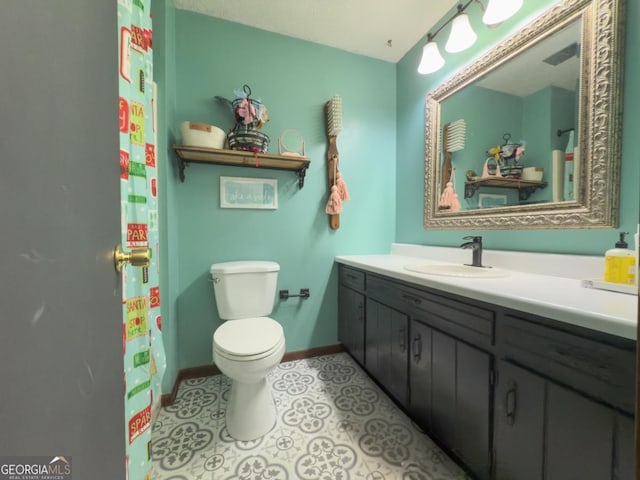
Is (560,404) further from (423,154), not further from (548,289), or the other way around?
(423,154)

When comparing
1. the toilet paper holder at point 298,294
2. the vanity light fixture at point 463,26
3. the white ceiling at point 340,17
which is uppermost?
the white ceiling at point 340,17

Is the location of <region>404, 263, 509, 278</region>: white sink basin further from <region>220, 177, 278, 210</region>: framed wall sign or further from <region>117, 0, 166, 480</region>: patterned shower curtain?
<region>117, 0, 166, 480</region>: patterned shower curtain

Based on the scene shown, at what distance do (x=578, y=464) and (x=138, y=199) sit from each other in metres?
1.59

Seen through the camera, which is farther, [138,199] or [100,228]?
[138,199]

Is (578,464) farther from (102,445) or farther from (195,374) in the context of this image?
(195,374)

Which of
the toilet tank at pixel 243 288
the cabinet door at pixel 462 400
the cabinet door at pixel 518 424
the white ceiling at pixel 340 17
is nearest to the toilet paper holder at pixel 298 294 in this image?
the toilet tank at pixel 243 288

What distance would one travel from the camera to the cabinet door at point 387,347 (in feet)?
4.09

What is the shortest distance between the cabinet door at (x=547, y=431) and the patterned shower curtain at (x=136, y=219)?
1.24m

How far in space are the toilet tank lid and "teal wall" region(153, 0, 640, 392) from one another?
119 millimetres

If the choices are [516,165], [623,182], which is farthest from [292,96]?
[623,182]

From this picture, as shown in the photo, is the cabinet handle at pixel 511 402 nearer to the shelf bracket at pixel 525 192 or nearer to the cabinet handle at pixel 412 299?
the cabinet handle at pixel 412 299

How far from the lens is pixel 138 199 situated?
2.93 feet

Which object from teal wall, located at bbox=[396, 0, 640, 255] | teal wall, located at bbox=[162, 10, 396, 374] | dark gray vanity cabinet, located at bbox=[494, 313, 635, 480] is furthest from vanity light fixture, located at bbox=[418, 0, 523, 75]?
dark gray vanity cabinet, located at bbox=[494, 313, 635, 480]

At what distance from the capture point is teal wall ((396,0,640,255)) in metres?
0.87
